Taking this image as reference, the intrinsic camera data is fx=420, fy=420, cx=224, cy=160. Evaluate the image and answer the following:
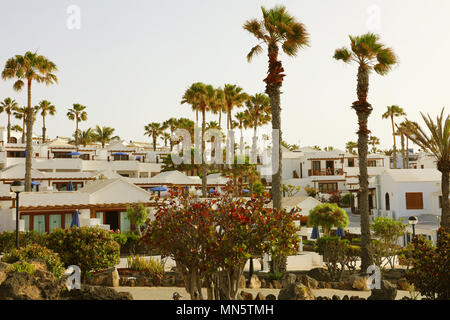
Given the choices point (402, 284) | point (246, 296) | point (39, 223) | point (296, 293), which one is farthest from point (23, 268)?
point (402, 284)

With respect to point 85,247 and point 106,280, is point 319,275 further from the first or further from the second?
point 85,247

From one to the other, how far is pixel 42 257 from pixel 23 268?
6.27 feet

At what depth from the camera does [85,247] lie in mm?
17172

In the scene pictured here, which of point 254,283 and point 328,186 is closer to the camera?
point 254,283

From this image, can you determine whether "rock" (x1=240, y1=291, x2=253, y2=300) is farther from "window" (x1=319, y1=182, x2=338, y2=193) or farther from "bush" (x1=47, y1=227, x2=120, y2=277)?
A: "window" (x1=319, y1=182, x2=338, y2=193)

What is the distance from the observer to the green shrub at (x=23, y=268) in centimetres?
1377

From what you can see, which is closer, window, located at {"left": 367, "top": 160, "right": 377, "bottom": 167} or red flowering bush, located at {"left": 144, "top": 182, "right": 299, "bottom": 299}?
red flowering bush, located at {"left": 144, "top": 182, "right": 299, "bottom": 299}

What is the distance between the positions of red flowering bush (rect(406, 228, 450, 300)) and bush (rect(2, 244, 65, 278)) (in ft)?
40.4

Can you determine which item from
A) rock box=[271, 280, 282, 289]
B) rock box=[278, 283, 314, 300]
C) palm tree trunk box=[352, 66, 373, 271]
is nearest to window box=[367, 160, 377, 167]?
palm tree trunk box=[352, 66, 373, 271]

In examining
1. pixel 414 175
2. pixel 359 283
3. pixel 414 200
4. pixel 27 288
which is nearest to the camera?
pixel 27 288

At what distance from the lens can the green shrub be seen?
13773 millimetres

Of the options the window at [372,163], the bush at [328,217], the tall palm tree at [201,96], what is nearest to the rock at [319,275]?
the bush at [328,217]

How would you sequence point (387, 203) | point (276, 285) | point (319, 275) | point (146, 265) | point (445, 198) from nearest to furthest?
point (276, 285)
point (146, 265)
point (445, 198)
point (319, 275)
point (387, 203)

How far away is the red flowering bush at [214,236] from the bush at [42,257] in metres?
6.28
